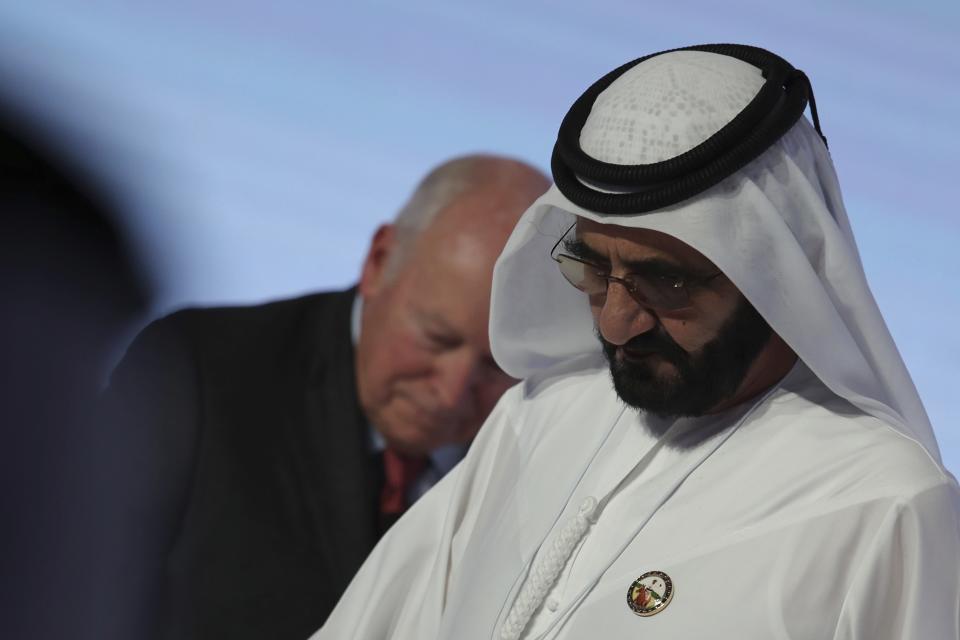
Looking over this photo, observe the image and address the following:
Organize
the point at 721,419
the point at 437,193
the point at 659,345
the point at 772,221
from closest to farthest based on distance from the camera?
the point at 772,221
the point at 659,345
the point at 721,419
the point at 437,193

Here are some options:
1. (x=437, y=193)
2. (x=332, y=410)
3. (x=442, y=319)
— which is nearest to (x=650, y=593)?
(x=442, y=319)

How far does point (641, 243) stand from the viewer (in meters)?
2.16

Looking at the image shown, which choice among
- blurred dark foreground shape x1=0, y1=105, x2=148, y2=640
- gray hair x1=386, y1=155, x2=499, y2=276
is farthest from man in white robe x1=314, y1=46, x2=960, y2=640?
gray hair x1=386, y1=155, x2=499, y2=276

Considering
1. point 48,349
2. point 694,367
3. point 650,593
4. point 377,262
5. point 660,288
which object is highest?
point 48,349

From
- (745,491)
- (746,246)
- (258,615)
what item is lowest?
(258,615)

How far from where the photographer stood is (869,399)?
2.09 meters

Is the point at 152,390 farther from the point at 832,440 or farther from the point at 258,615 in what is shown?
the point at 258,615

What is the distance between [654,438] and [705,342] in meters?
0.26

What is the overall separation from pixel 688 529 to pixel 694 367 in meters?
0.25

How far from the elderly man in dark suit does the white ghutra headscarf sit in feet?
6.38

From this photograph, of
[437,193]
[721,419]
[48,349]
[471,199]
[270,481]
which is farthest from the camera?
[437,193]

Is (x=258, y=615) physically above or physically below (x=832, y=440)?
below

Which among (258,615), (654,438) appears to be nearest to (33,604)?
(654,438)

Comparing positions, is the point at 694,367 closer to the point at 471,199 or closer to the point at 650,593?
the point at 650,593
